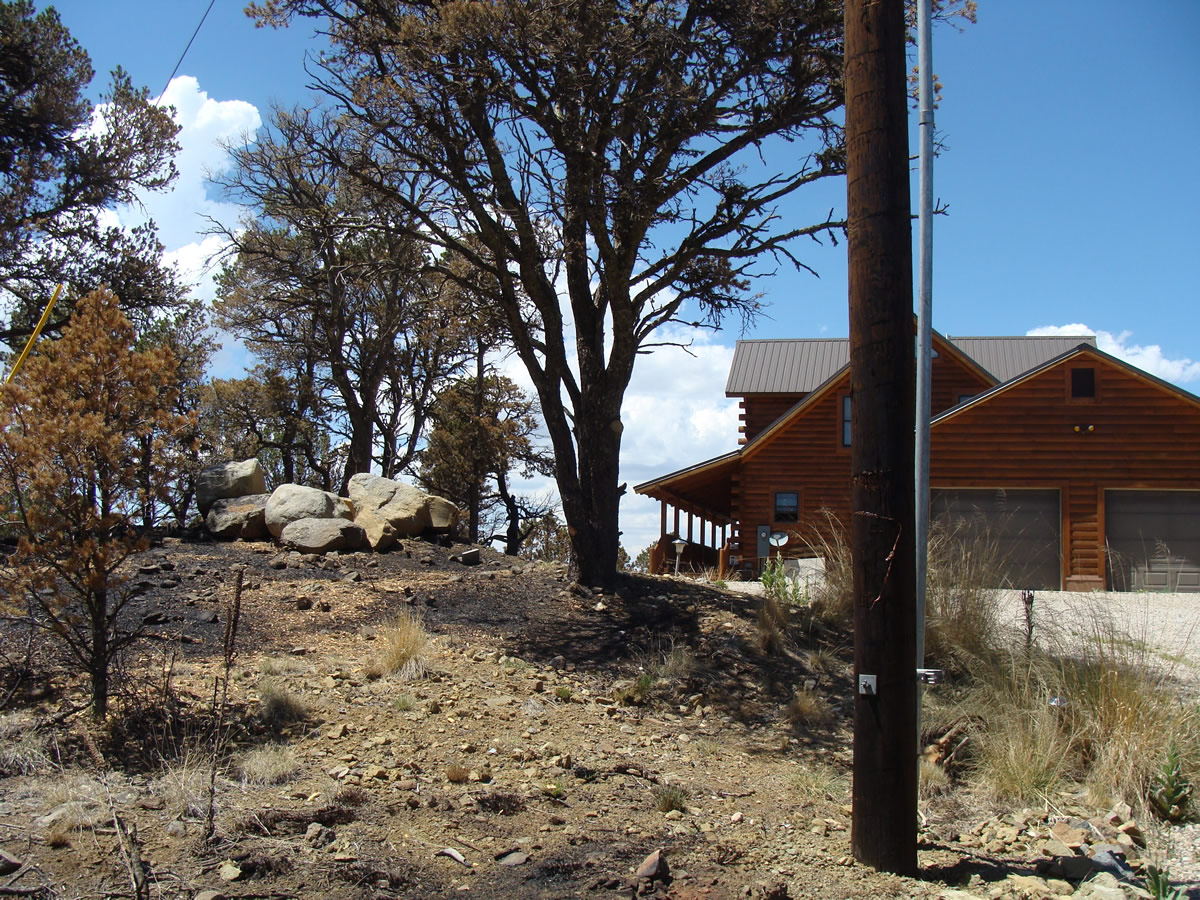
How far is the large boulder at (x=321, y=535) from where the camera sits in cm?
1378

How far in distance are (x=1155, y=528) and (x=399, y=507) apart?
16.2 m

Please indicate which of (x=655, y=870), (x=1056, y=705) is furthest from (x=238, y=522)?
(x=1056, y=705)

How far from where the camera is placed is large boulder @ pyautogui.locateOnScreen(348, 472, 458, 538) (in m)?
15.2

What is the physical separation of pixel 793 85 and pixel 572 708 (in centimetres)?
768

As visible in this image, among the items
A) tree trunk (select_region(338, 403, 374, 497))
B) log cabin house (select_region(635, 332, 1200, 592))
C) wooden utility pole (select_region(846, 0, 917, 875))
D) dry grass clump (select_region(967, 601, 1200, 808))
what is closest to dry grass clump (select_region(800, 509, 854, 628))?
dry grass clump (select_region(967, 601, 1200, 808))

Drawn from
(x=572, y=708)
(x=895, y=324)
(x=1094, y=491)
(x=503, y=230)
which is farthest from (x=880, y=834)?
(x=1094, y=491)

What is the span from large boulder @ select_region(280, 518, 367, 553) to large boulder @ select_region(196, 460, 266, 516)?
2272 mm

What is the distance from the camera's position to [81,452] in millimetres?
6488

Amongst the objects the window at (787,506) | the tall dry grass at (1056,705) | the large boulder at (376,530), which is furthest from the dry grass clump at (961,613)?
the window at (787,506)

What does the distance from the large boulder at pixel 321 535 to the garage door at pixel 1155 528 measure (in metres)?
15.9

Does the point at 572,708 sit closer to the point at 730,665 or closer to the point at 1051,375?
the point at 730,665

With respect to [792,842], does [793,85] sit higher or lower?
higher

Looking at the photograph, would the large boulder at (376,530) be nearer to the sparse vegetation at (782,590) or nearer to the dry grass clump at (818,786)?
the sparse vegetation at (782,590)

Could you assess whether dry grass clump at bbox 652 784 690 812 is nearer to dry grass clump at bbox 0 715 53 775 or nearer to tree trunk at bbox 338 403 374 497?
dry grass clump at bbox 0 715 53 775
